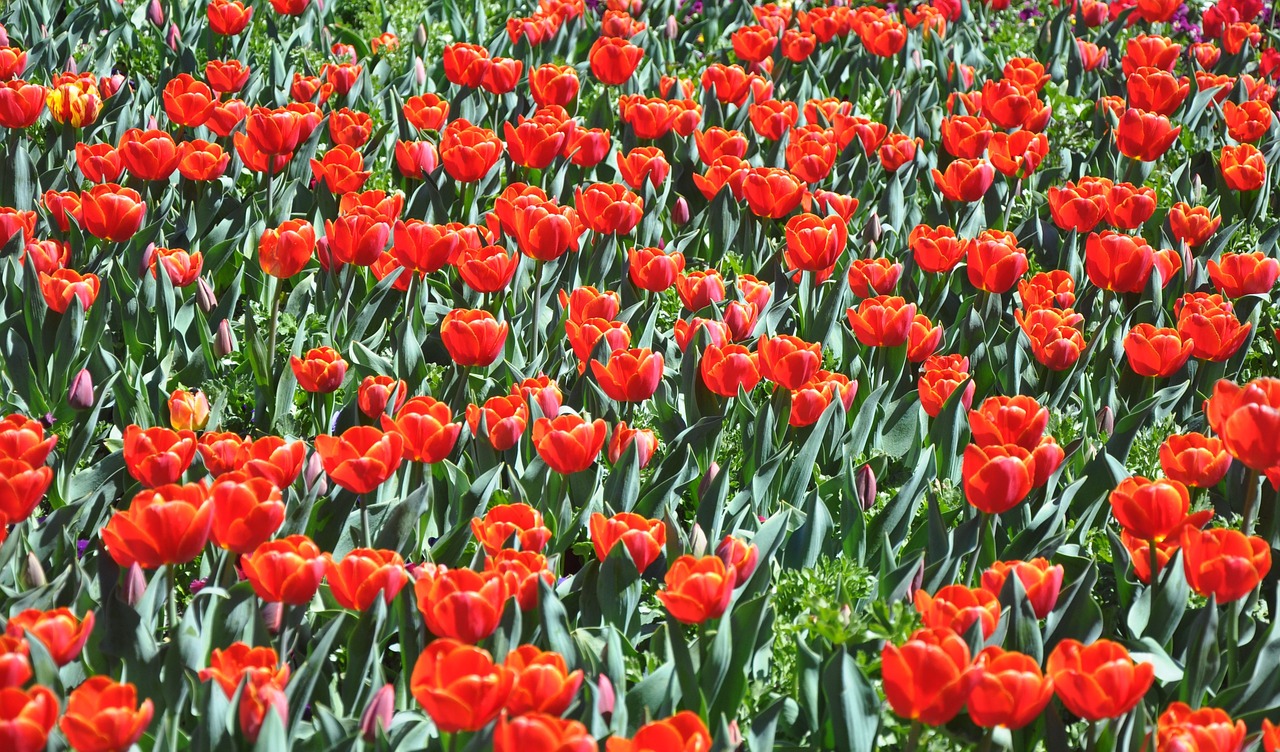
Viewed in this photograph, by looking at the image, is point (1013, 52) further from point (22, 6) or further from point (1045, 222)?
point (22, 6)

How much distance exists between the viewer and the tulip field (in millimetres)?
1754

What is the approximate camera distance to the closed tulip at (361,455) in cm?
200

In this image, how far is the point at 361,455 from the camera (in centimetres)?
204

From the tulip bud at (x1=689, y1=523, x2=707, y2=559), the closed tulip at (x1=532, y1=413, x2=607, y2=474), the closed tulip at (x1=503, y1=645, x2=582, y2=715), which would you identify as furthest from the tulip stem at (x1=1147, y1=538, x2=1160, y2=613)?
the closed tulip at (x1=503, y1=645, x2=582, y2=715)

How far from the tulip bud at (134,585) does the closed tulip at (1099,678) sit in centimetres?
130

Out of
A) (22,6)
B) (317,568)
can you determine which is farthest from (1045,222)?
(22,6)

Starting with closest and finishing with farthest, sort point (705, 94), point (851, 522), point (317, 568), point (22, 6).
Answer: point (317, 568), point (851, 522), point (705, 94), point (22, 6)

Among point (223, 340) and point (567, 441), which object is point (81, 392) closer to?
point (223, 340)

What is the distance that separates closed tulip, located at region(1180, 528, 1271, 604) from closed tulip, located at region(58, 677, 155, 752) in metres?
1.44

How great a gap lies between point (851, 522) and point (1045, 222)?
1.99 metres

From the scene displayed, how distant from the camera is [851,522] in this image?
2381 mm

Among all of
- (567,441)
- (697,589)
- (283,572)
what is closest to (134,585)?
(283,572)

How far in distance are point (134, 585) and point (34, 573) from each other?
0.69ft

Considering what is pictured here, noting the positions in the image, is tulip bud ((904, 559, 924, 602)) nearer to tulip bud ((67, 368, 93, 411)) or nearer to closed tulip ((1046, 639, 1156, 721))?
closed tulip ((1046, 639, 1156, 721))
